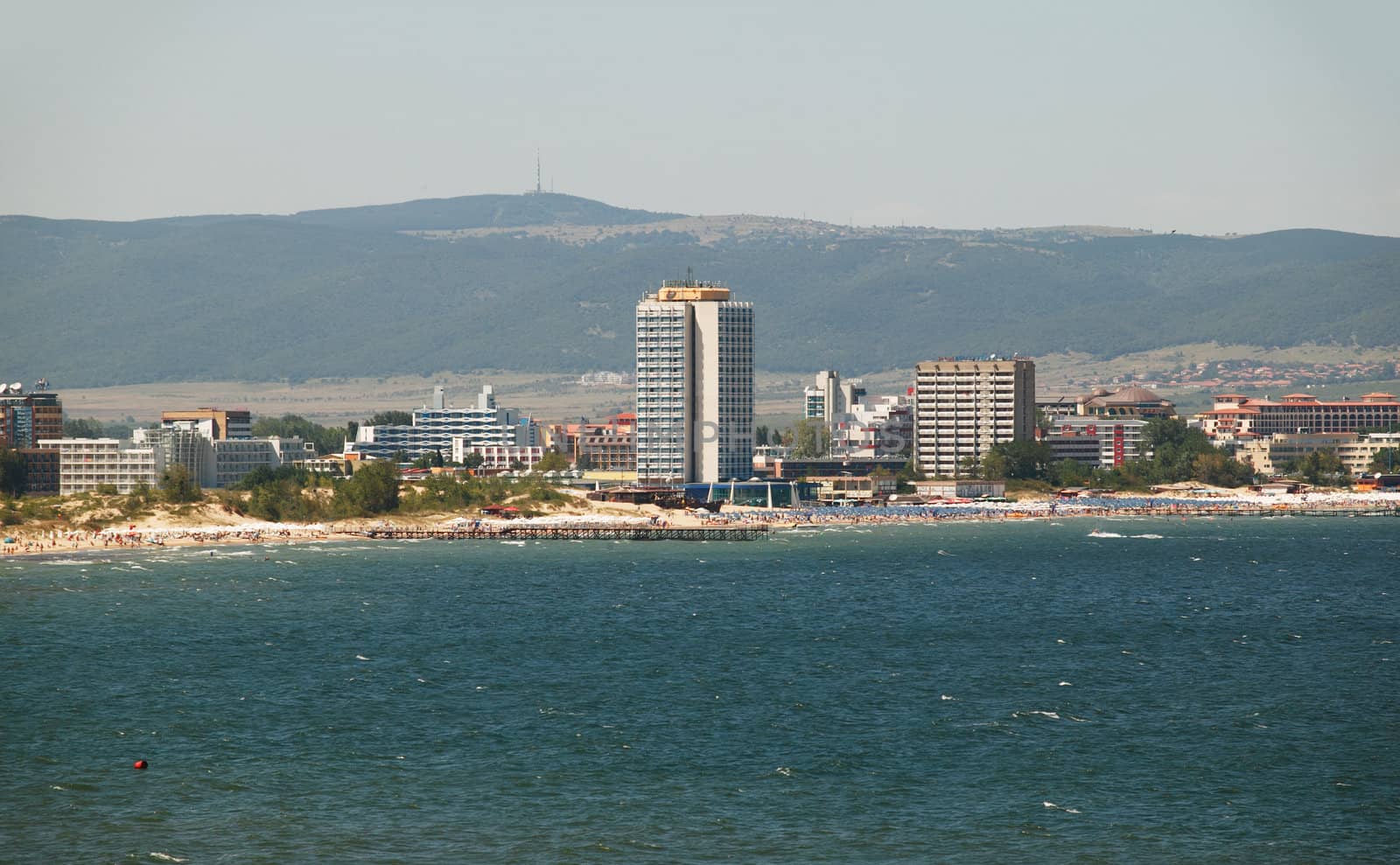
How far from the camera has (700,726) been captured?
82188 mm

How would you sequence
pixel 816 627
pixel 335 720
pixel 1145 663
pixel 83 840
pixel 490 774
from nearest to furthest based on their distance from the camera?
pixel 83 840, pixel 490 774, pixel 335 720, pixel 1145 663, pixel 816 627

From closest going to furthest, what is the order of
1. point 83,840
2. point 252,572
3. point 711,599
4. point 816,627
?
point 83,840 < point 816,627 < point 711,599 < point 252,572

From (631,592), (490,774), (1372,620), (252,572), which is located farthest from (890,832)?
(252,572)

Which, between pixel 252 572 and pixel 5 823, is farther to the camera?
pixel 252 572

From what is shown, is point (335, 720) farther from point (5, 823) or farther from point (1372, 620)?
point (1372, 620)

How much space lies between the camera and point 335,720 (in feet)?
273

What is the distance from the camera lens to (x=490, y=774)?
71.8 m

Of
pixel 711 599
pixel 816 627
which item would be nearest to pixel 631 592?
pixel 711 599

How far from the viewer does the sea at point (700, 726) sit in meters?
62.9

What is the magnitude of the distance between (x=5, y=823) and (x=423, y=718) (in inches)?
899

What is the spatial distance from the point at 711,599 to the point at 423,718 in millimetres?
58937

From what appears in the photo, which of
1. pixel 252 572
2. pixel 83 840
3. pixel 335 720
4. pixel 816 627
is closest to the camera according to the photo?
pixel 83 840

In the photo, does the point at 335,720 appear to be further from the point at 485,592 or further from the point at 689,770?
the point at 485,592

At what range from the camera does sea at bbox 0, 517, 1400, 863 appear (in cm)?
6288
